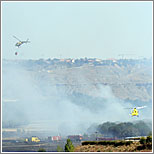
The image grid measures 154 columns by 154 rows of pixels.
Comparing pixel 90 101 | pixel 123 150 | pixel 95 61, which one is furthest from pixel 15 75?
pixel 123 150

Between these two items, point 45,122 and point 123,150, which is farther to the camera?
point 45,122

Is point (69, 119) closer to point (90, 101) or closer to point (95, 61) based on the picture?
point (90, 101)

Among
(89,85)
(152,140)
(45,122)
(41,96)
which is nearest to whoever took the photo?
(152,140)

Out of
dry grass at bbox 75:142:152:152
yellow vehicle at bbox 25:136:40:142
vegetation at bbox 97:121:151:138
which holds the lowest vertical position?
yellow vehicle at bbox 25:136:40:142

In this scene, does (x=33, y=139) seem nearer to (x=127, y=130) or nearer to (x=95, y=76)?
(x=127, y=130)

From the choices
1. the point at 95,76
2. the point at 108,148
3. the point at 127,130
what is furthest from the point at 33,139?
the point at 95,76

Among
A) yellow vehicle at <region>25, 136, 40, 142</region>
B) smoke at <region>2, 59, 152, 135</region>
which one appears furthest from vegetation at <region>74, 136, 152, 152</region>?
smoke at <region>2, 59, 152, 135</region>

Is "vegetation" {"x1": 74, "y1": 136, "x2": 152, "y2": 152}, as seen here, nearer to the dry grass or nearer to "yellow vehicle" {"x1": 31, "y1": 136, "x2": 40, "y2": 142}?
the dry grass

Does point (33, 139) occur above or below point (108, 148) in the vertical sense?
below
